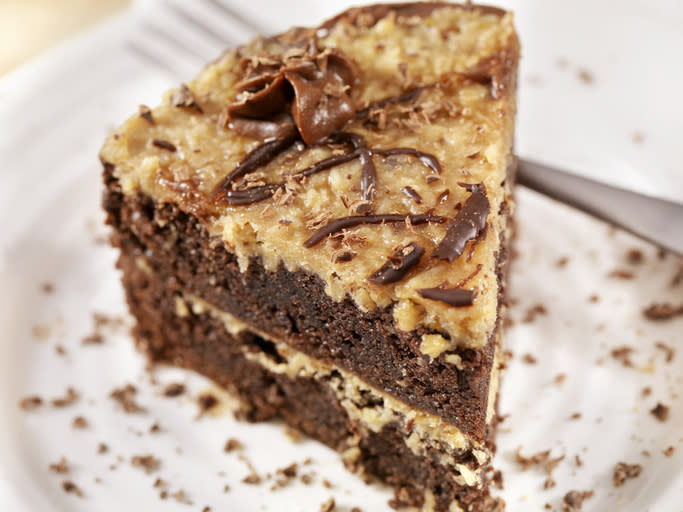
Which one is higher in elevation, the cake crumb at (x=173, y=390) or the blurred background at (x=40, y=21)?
the blurred background at (x=40, y=21)

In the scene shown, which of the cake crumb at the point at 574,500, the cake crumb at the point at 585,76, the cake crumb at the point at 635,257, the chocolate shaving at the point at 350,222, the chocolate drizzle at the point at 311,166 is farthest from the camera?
the cake crumb at the point at 585,76

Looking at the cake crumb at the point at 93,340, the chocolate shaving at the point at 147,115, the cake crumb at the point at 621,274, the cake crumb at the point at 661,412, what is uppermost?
the chocolate shaving at the point at 147,115

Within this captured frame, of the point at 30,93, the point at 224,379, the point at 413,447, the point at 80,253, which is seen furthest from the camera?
the point at 30,93

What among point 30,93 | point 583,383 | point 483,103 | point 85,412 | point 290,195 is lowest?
point 85,412

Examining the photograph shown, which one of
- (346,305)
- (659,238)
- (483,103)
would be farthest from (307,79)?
(659,238)

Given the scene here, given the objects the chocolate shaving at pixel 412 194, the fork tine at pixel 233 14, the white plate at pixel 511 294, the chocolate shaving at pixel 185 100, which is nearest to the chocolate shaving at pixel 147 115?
the chocolate shaving at pixel 185 100

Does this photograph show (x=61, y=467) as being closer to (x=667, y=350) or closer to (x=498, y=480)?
(x=498, y=480)

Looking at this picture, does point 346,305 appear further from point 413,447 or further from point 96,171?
point 96,171

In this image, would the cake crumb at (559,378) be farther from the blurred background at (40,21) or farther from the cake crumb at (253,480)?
the blurred background at (40,21)
